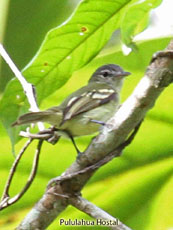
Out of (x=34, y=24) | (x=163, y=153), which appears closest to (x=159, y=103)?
(x=163, y=153)

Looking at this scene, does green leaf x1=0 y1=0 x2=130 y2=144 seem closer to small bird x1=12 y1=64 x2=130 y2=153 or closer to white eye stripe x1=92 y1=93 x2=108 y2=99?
small bird x1=12 y1=64 x2=130 y2=153

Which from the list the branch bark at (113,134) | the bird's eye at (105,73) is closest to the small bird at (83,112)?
the bird's eye at (105,73)

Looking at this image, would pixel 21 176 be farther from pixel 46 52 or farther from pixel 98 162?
pixel 98 162

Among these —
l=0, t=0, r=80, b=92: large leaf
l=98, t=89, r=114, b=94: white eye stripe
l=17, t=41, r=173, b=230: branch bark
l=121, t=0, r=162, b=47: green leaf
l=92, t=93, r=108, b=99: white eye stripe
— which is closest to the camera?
l=17, t=41, r=173, b=230: branch bark

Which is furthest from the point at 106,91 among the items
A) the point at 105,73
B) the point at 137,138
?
the point at 137,138

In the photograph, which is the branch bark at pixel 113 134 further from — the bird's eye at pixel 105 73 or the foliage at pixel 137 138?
the bird's eye at pixel 105 73

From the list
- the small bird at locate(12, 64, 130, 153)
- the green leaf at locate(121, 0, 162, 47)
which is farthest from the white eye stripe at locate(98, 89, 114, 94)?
the green leaf at locate(121, 0, 162, 47)

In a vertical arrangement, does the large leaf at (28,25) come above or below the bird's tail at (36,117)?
above
